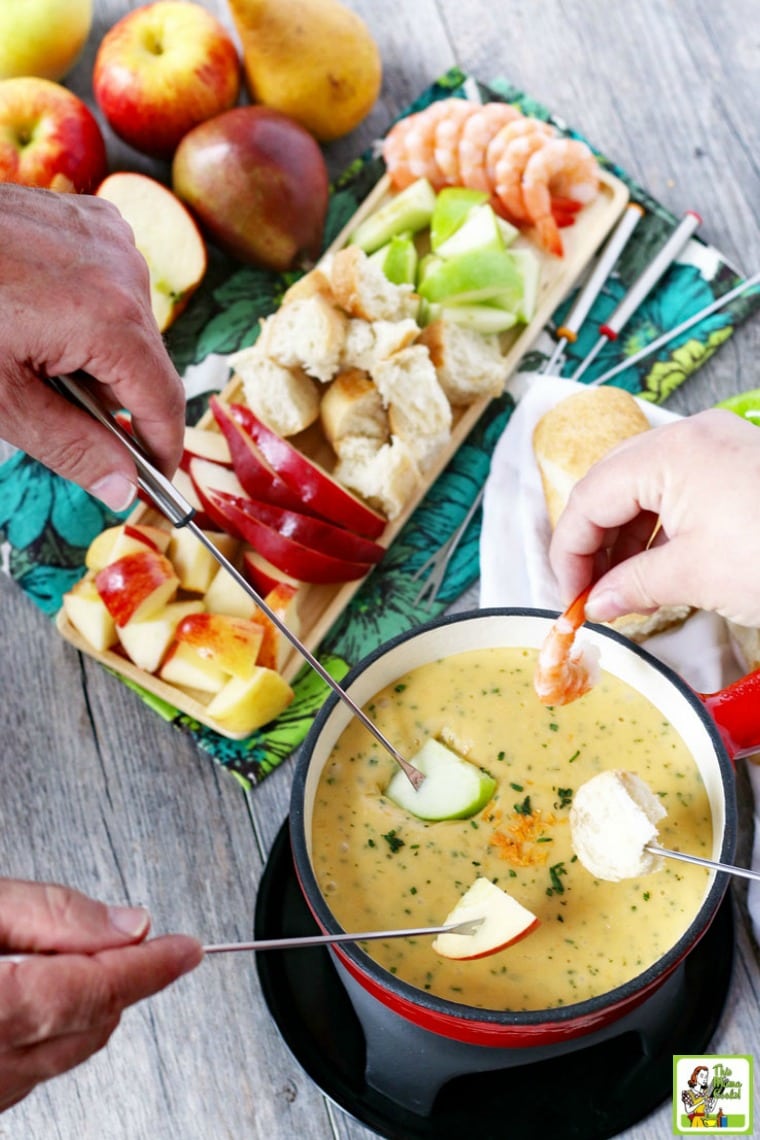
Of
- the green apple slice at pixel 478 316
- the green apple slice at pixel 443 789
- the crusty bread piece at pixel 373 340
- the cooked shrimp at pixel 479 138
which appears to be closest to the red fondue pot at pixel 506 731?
the green apple slice at pixel 443 789

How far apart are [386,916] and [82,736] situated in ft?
2.28

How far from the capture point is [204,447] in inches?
74.0

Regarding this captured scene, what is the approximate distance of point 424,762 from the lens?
1.36 m

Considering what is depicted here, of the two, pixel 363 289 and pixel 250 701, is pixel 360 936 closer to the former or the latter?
pixel 250 701

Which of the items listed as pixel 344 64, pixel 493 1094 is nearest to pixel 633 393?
pixel 344 64

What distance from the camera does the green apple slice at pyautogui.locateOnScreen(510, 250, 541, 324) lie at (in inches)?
78.7

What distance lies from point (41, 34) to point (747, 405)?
4.93 feet

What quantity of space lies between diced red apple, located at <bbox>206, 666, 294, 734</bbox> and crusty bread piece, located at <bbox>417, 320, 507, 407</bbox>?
563mm

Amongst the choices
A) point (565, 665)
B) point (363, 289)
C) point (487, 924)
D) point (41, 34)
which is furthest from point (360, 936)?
point (41, 34)

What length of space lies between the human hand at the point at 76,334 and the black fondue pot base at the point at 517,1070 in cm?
70

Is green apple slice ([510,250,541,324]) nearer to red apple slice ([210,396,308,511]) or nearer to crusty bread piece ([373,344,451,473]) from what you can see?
crusty bread piece ([373,344,451,473])

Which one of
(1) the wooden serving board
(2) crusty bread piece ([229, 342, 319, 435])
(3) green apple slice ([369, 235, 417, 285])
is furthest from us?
(3) green apple slice ([369, 235, 417, 285])

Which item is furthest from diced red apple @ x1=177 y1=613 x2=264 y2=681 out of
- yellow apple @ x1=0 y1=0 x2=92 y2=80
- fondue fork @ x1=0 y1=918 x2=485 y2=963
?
yellow apple @ x1=0 y1=0 x2=92 y2=80

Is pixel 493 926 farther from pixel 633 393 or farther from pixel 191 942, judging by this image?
pixel 633 393
